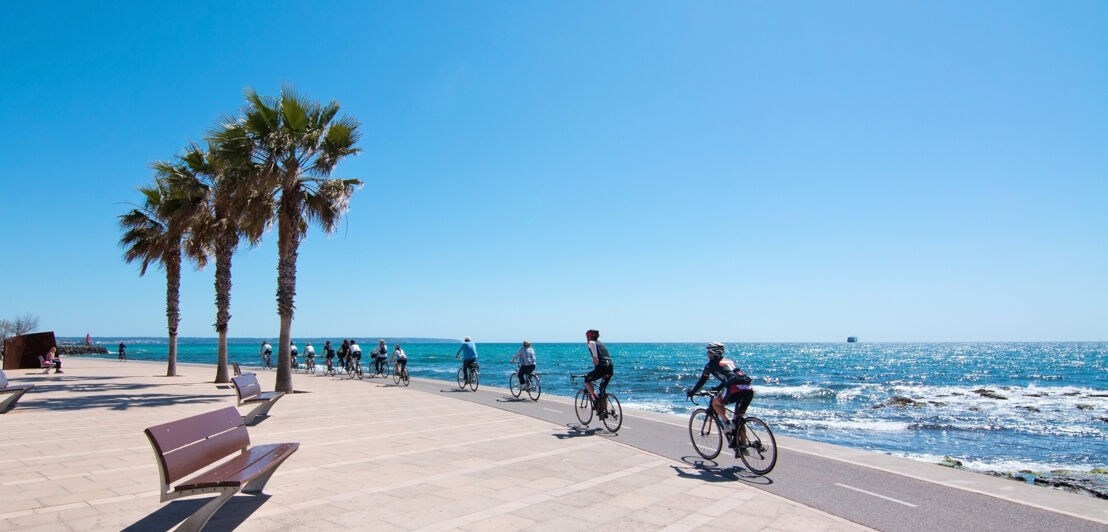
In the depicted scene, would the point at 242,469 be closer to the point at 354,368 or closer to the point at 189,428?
the point at 189,428

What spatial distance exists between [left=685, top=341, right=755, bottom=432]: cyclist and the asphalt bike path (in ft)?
2.51

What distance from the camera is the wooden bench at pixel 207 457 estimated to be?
4270 millimetres

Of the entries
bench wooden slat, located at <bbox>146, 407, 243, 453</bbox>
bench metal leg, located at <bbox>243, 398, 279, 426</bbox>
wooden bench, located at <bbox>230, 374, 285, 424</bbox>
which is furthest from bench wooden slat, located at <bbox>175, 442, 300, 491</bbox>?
wooden bench, located at <bbox>230, 374, 285, 424</bbox>

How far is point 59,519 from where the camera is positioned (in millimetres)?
4895

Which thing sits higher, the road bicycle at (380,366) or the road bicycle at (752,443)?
the road bicycle at (752,443)

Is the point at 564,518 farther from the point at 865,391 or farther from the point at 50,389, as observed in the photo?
the point at 865,391

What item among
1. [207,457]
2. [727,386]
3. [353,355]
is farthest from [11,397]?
[727,386]

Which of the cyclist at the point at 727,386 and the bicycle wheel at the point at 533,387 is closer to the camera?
the cyclist at the point at 727,386

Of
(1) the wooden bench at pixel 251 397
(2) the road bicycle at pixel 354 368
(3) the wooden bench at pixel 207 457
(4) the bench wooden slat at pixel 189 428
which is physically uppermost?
(4) the bench wooden slat at pixel 189 428

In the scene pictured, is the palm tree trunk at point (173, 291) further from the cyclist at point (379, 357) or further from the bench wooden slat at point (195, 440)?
the bench wooden slat at point (195, 440)

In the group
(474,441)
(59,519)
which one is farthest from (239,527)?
(474,441)

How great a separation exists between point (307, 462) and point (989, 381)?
189ft

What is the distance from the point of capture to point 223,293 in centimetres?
2012

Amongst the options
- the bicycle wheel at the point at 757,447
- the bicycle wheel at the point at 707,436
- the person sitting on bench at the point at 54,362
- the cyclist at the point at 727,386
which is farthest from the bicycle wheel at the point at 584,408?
the person sitting on bench at the point at 54,362
